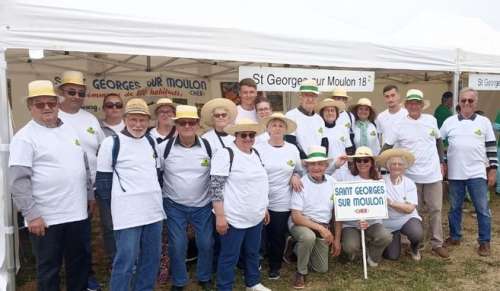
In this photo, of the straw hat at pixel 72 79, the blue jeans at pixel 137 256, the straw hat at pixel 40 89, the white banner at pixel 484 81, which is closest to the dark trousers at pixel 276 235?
the blue jeans at pixel 137 256

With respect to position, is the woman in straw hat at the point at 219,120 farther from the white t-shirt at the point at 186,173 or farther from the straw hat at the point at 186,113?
the straw hat at the point at 186,113

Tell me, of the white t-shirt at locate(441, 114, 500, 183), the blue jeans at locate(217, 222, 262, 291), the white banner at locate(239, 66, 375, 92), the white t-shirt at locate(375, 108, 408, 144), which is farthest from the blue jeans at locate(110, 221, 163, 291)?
the white t-shirt at locate(441, 114, 500, 183)

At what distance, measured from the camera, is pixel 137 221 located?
316 centimetres

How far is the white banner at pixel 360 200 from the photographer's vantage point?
423 cm

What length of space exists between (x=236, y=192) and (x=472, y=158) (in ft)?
9.13

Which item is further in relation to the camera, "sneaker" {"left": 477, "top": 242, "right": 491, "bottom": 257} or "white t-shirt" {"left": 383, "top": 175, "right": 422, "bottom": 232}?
"sneaker" {"left": 477, "top": 242, "right": 491, "bottom": 257}

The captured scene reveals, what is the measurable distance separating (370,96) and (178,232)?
25.9 feet

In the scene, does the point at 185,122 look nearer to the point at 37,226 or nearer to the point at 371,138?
the point at 37,226

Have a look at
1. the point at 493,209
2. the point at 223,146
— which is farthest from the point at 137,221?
the point at 493,209

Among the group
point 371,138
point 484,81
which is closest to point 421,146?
point 371,138

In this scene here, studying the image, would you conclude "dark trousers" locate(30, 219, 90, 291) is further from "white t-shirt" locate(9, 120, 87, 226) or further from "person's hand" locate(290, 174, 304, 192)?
"person's hand" locate(290, 174, 304, 192)

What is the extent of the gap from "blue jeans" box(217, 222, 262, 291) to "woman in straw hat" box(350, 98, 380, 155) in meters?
1.82

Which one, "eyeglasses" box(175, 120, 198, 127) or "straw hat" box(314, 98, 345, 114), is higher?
"straw hat" box(314, 98, 345, 114)

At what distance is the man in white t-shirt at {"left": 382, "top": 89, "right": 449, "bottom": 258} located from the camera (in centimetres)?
474
